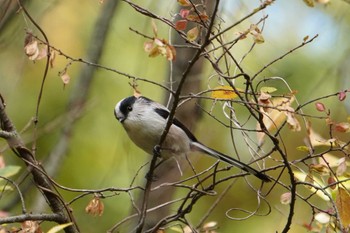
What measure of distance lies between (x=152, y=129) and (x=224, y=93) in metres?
1.23

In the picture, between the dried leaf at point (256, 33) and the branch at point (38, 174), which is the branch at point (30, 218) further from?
the dried leaf at point (256, 33)

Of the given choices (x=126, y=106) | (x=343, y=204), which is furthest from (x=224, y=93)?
(x=126, y=106)

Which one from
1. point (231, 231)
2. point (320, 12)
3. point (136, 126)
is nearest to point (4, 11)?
point (136, 126)

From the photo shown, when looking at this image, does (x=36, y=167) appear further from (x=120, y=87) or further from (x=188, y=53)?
(x=120, y=87)

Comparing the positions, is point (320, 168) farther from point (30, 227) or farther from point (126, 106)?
point (126, 106)

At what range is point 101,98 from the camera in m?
5.45

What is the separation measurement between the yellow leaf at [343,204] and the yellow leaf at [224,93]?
0.51 metres

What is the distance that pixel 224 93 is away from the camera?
226cm

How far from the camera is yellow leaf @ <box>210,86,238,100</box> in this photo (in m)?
2.22

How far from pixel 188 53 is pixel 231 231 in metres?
1.84

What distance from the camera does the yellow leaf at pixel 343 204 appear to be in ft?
7.66

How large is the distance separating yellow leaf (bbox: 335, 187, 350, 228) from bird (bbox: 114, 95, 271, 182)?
111 cm

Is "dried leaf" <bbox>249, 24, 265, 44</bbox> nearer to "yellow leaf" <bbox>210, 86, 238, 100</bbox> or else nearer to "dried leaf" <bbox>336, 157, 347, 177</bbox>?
"yellow leaf" <bbox>210, 86, 238, 100</bbox>

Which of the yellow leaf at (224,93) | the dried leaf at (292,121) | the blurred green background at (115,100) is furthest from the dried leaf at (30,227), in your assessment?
the blurred green background at (115,100)
